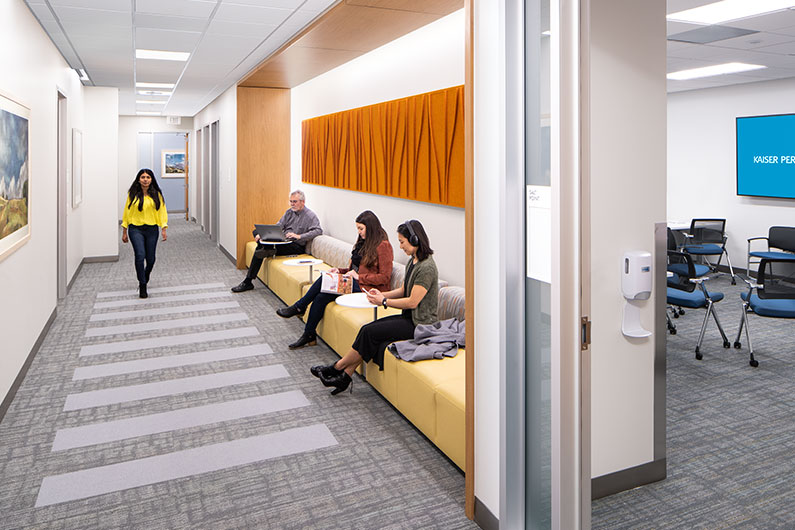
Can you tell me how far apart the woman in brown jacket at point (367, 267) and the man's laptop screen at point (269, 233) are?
2445mm

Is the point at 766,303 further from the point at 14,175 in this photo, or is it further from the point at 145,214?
the point at 145,214

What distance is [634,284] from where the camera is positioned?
2828 mm

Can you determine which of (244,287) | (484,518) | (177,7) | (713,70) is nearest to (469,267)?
(484,518)

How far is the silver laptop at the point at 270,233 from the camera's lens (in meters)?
7.68

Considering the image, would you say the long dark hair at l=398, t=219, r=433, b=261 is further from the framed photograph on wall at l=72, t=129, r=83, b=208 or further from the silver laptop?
the framed photograph on wall at l=72, t=129, r=83, b=208

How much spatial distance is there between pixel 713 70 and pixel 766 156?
1.83 m

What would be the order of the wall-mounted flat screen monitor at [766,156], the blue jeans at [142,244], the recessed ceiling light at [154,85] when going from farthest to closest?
the recessed ceiling light at [154,85] → the wall-mounted flat screen monitor at [766,156] → the blue jeans at [142,244]

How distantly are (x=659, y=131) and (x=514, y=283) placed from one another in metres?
1.11

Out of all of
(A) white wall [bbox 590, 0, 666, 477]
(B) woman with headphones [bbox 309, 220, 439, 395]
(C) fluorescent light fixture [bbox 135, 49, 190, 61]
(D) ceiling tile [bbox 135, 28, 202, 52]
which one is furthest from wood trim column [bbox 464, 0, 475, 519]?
(C) fluorescent light fixture [bbox 135, 49, 190, 61]

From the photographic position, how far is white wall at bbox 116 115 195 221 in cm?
1678

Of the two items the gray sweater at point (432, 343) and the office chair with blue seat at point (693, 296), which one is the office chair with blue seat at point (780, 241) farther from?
the gray sweater at point (432, 343)

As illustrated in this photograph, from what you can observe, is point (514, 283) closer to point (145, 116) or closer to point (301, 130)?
point (301, 130)

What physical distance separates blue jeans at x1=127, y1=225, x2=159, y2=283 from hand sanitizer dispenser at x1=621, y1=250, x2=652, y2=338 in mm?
6033

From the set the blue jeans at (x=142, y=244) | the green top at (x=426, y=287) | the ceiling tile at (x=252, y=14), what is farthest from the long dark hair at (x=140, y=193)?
the green top at (x=426, y=287)
